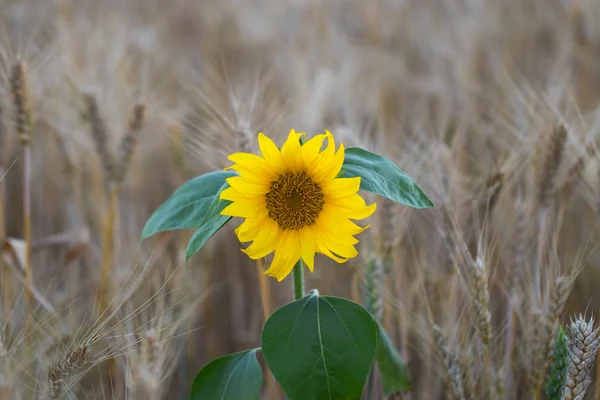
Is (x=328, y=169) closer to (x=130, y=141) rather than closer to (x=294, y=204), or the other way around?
(x=294, y=204)

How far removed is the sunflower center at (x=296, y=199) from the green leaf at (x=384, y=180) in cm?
5

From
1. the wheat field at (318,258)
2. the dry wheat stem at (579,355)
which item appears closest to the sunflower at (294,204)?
the wheat field at (318,258)

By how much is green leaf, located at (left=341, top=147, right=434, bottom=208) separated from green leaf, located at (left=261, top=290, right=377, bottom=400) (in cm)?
17

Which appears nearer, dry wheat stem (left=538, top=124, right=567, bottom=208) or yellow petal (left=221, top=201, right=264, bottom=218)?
yellow petal (left=221, top=201, right=264, bottom=218)

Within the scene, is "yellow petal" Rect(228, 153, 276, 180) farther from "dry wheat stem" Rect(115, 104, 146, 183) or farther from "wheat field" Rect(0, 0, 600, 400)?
"dry wheat stem" Rect(115, 104, 146, 183)

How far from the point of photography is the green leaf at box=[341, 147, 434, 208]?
0.84 meters

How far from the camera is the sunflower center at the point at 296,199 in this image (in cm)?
88

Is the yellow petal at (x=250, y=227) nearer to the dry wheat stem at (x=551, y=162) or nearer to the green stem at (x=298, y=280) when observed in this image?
the green stem at (x=298, y=280)

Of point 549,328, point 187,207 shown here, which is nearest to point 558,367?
point 549,328

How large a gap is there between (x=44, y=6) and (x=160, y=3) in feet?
3.59

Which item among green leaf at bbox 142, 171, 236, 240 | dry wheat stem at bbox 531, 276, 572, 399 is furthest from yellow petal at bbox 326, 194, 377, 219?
dry wheat stem at bbox 531, 276, 572, 399

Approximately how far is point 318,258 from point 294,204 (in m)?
0.85

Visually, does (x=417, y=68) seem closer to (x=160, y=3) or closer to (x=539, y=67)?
(x=539, y=67)

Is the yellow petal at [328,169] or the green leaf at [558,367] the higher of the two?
the yellow petal at [328,169]
